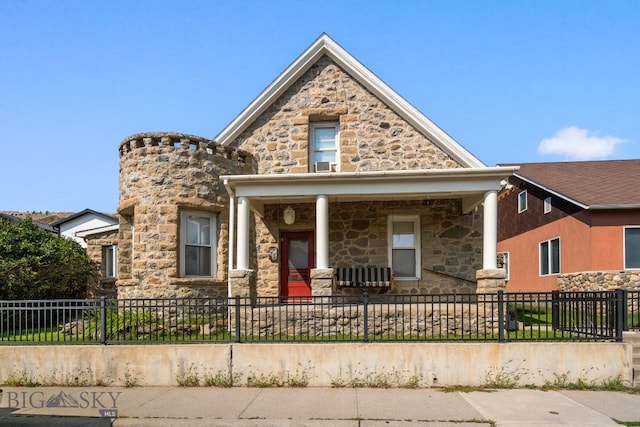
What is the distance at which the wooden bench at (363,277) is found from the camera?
11648mm

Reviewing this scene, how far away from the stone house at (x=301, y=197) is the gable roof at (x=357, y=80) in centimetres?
3

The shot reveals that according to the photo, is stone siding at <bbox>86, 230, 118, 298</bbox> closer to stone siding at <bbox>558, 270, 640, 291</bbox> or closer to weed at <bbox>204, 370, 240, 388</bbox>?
weed at <bbox>204, 370, 240, 388</bbox>

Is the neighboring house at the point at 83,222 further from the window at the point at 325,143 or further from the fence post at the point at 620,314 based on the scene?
the fence post at the point at 620,314

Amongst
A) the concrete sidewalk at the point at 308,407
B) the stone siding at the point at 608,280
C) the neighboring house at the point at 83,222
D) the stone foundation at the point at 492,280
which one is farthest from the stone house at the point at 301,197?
the neighboring house at the point at 83,222

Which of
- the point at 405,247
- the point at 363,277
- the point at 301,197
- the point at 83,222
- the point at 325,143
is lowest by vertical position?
the point at 363,277

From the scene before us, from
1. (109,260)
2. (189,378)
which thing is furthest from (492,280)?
(109,260)

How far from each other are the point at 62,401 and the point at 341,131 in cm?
889

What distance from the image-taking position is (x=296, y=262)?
1288cm

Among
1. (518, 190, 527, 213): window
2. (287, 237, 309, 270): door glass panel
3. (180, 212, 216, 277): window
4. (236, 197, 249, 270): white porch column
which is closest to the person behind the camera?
(236, 197, 249, 270): white porch column

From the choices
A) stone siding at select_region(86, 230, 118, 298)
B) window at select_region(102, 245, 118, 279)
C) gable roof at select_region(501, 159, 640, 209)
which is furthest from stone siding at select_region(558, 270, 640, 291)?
window at select_region(102, 245, 118, 279)

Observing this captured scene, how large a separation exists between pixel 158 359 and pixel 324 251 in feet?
13.6

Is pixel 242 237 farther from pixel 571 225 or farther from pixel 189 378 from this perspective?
pixel 571 225

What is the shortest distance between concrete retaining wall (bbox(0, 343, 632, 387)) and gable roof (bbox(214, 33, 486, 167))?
6.18 meters

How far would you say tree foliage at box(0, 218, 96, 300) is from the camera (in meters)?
12.5
